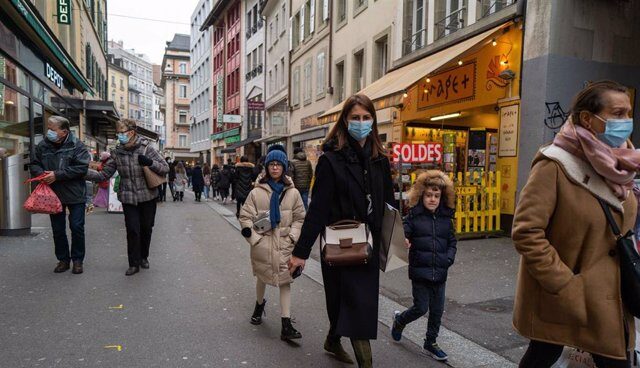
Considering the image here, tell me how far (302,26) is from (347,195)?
22535 mm

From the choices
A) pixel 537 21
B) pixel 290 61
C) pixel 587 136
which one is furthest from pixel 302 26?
pixel 587 136

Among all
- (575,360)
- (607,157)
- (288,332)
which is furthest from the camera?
(288,332)

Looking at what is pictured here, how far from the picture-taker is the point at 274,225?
4.14 meters

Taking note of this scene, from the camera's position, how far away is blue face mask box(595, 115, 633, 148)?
2.21 meters

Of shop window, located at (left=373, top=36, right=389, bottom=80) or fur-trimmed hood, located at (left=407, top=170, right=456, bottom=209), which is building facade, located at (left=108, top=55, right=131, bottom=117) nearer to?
shop window, located at (left=373, top=36, right=389, bottom=80)

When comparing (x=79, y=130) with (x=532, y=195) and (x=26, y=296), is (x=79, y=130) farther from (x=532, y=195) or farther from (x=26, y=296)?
(x=532, y=195)

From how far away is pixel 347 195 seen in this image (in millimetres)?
2980

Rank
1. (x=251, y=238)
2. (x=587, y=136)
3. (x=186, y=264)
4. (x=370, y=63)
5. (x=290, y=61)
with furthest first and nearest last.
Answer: (x=290, y=61) < (x=370, y=63) < (x=186, y=264) < (x=251, y=238) < (x=587, y=136)

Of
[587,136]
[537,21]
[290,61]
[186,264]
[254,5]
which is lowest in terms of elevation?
[186,264]

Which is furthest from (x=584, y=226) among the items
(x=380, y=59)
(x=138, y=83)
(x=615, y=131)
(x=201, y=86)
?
(x=138, y=83)

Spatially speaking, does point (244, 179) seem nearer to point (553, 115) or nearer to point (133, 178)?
point (133, 178)

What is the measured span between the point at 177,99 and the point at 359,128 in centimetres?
7801

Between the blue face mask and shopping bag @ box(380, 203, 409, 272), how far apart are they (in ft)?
4.01

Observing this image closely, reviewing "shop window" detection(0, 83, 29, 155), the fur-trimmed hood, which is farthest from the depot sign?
"shop window" detection(0, 83, 29, 155)
